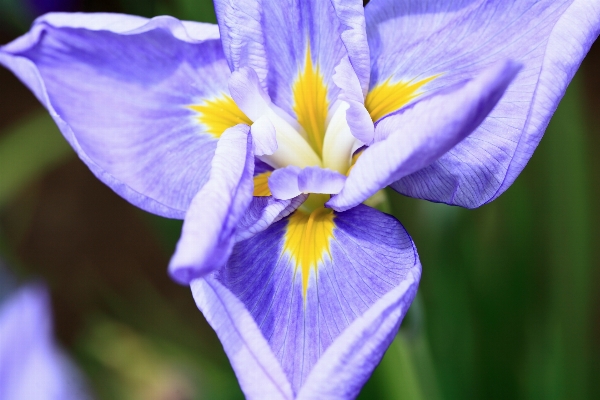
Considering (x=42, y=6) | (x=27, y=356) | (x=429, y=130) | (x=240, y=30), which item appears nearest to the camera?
(x=429, y=130)

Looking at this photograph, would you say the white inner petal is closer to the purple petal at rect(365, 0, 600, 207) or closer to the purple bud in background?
the purple petal at rect(365, 0, 600, 207)

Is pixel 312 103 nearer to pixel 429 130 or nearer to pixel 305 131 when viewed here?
pixel 305 131

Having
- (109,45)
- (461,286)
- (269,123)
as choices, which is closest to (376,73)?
(269,123)

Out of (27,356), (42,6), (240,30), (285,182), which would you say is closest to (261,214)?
(285,182)

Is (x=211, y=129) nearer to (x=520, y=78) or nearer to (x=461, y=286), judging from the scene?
(x=520, y=78)

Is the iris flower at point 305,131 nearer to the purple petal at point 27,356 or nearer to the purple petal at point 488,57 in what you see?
the purple petal at point 488,57

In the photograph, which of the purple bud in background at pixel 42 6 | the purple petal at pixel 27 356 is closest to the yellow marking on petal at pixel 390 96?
the purple petal at pixel 27 356
